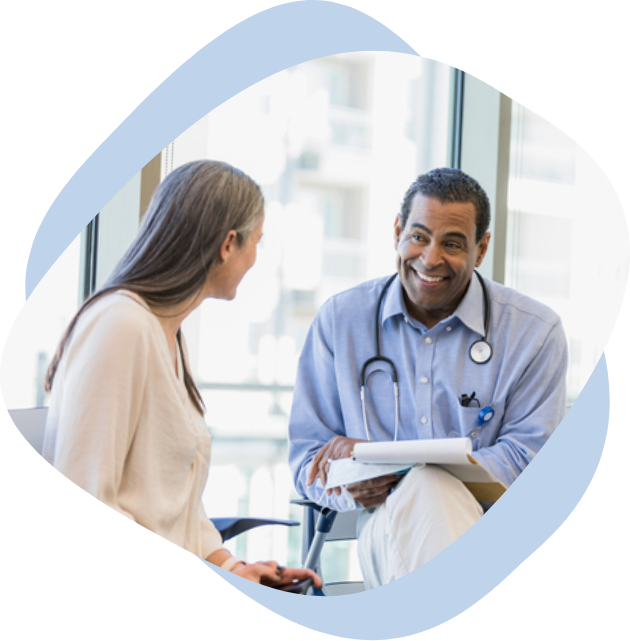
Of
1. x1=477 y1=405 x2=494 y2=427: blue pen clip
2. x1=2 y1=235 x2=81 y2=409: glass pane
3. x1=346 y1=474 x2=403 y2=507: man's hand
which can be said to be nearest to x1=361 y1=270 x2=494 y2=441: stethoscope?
x1=477 y1=405 x2=494 y2=427: blue pen clip

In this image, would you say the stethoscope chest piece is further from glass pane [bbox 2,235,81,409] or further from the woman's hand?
glass pane [bbox 2,235,81,409]

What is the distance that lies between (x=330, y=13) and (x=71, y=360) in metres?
0.99

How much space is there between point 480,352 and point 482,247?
23 centimetres

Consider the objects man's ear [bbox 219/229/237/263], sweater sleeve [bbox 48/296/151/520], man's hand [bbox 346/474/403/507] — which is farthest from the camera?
man's hand [bbox 346/474/403/507]

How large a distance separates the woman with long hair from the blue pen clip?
0.55 metres

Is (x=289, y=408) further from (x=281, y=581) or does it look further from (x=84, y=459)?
(x=84, y=459)

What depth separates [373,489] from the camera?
169 centimetres

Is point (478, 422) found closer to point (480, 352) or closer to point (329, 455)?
point (480, 352)

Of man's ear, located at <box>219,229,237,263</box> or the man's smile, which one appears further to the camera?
the man's smile

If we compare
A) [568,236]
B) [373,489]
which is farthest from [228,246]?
[568,236]

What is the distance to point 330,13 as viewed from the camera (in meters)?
1.87

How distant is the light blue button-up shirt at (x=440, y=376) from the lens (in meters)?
1.74

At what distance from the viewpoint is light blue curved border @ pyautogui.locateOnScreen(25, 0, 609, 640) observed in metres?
1.63

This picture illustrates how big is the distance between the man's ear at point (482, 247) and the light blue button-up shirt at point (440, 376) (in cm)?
4
